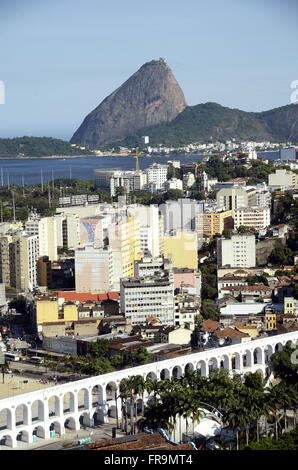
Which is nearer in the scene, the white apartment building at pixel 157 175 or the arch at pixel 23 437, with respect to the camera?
the arch at pixel 23 437

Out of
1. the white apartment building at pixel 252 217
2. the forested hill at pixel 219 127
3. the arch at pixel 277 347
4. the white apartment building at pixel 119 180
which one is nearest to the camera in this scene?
the arch at pixel 277 347

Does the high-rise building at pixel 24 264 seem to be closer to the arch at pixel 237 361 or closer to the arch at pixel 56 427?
the arch at pixel 237 361

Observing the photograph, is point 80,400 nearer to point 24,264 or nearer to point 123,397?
point 123,397

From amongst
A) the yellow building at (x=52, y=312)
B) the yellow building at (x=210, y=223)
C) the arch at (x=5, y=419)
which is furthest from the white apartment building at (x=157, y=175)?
the arch at (x=5, y=419)

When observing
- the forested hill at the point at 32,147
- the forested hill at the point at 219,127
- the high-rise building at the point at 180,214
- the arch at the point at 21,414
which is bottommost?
the arch at the point at 21,414

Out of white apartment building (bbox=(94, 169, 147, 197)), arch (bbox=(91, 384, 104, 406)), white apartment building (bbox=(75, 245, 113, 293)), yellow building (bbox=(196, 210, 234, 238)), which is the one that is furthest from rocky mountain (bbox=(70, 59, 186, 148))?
arch (bbox=(91, 384, 104, 406))

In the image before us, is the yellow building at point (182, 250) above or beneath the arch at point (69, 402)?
above

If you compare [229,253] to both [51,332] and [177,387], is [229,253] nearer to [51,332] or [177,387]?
[51,332]
